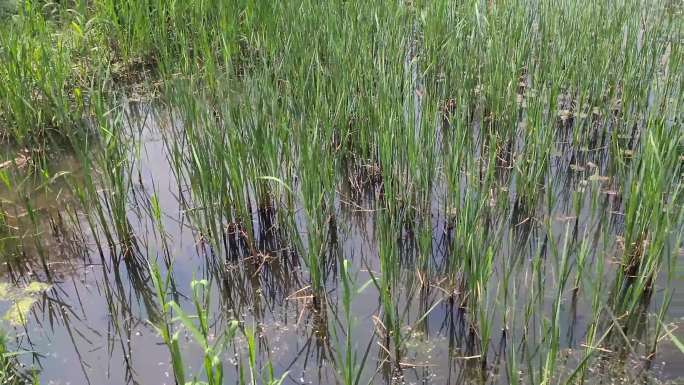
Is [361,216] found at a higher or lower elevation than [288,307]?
higher

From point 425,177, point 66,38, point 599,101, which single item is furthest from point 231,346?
point 66,38

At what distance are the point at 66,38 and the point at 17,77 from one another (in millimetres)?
1109

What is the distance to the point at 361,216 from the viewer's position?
3043 mm

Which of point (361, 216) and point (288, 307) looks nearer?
point (288, 307)

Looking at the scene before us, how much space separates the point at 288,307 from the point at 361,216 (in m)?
0.73

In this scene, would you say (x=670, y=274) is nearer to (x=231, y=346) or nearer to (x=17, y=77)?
(x=231, y=346)

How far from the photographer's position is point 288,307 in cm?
248

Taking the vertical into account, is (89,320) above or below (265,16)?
below

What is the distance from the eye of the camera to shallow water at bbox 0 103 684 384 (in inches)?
85.8

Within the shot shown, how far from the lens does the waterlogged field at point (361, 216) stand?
7.13 ft

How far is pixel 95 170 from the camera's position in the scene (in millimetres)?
3352

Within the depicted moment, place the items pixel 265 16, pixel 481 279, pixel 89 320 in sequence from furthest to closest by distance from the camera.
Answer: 1. pixel 265 16
2. pixel 89 320
3. pixel 481 279

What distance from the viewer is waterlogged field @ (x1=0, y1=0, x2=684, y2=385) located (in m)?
2.17

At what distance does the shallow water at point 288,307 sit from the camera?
2.18 m
